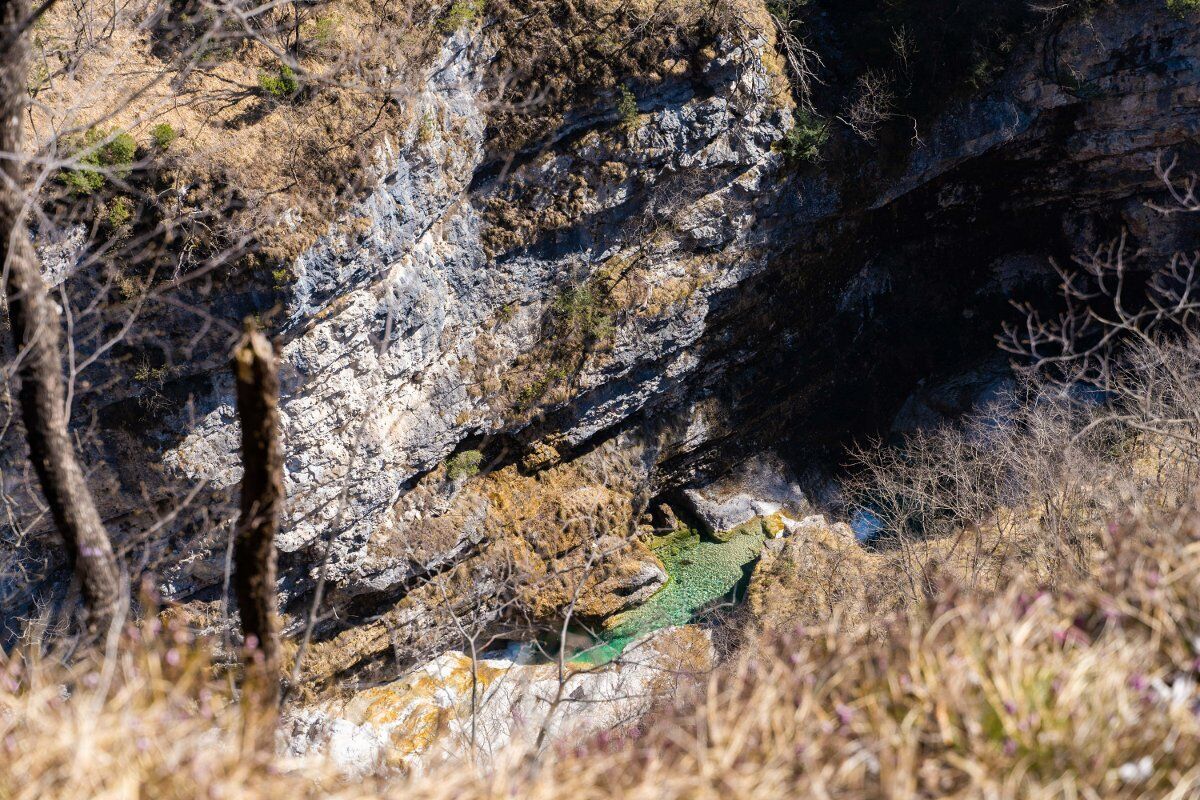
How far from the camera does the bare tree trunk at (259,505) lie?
329cm

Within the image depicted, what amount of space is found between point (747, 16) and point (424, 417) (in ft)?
26.7

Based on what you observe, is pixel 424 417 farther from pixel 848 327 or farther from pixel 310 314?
A: pixel 848 327

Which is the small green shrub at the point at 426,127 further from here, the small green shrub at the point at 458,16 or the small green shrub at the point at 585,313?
the small green shrub at the point at 585,313

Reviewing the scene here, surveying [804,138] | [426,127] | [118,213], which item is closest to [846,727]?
[118,213]

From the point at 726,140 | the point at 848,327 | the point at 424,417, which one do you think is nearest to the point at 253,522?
the point at 424,417

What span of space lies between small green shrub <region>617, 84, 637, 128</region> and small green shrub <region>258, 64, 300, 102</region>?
4.68m

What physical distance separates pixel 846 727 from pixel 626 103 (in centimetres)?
1087

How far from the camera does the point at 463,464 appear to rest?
535 inches

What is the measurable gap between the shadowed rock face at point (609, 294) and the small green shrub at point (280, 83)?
53.5 inches

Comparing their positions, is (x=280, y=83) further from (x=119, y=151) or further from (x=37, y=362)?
(x=37, y=362)

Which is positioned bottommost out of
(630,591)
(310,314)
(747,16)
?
(630,591)

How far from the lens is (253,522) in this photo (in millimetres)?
3518

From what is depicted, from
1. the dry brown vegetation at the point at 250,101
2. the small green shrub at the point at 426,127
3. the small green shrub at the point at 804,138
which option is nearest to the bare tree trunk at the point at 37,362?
the dry brown vegetation at the point at 250,101

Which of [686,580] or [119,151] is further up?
[119,151]
